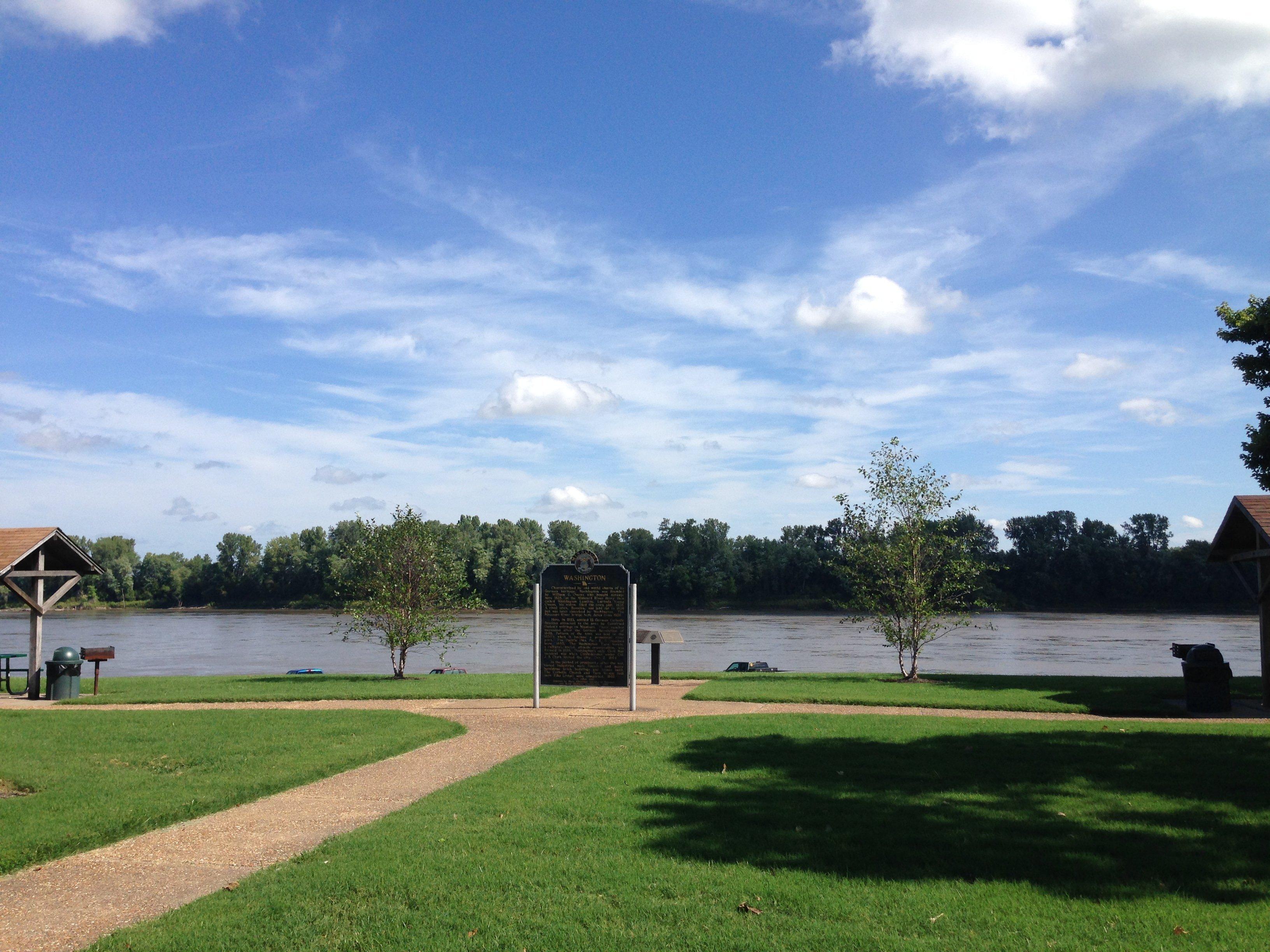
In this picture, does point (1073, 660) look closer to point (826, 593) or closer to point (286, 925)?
point (286, 925)

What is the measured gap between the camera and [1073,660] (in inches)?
1724

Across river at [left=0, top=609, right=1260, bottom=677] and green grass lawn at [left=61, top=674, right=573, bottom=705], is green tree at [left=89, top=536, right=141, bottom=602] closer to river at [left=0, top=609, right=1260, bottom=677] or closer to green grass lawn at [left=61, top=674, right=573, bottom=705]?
river at [left=0, top=609, right=1260, bottom=677]

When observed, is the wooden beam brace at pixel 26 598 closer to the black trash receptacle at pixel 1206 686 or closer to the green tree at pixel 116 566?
the black trash receptacle at pixel 1206 686

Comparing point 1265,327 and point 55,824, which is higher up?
point 1265,327

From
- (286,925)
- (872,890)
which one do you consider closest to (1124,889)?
(872,890)

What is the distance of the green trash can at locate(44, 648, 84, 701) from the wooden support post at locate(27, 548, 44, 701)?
22.3 inches

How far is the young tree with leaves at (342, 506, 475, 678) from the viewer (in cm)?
2309

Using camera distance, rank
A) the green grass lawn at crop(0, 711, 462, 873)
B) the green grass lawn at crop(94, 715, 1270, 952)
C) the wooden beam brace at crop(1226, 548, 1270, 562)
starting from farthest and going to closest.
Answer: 1. the wooden beam brace at crop(1226, 548, 1270, 562)
2. the green grass lawn at crop(0, 711, 462, 873)
3. the green grass lawn at crop(94, 715, 1270, 952)

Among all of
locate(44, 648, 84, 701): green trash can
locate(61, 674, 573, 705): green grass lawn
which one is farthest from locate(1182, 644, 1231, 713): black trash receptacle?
locate(44, 648, 84, 701): green trash can

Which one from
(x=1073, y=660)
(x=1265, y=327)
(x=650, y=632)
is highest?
(x=1265, y=327)

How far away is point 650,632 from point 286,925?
45.8 ft

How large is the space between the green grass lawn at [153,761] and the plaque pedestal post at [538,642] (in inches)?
81.2

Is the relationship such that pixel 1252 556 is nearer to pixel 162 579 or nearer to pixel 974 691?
pixel 974 691

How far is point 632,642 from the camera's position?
48.0 feet
